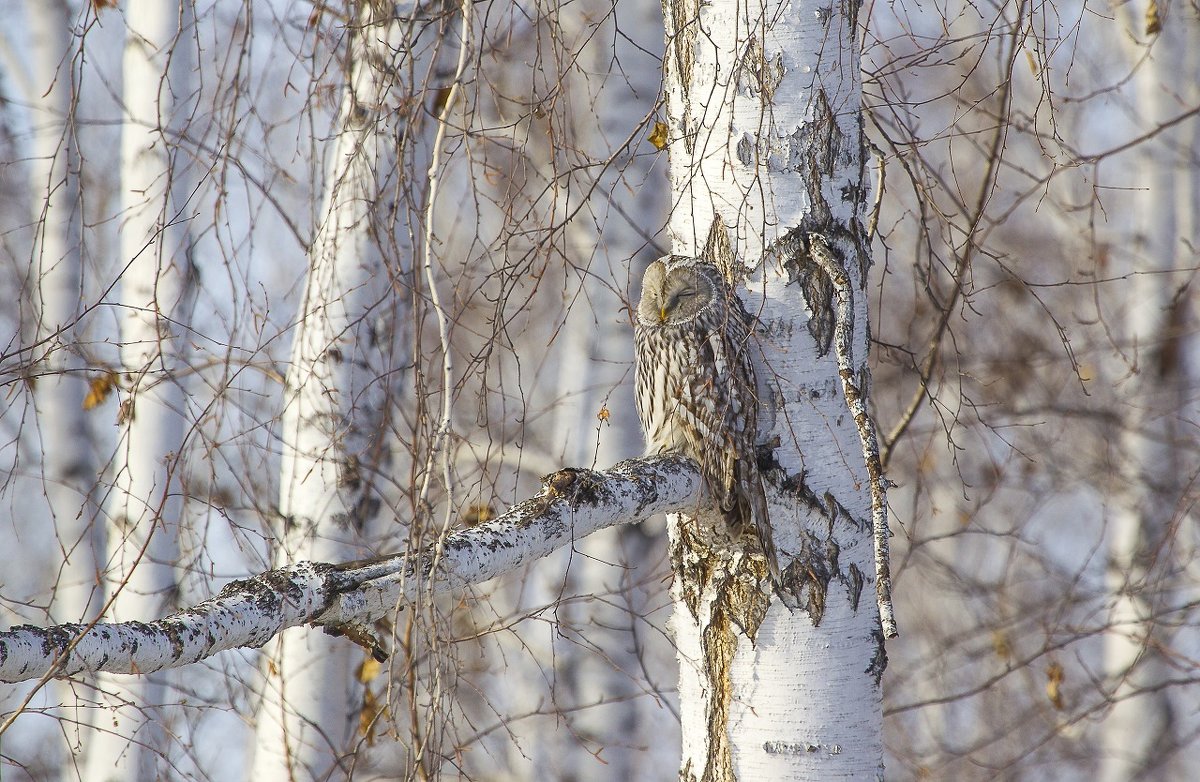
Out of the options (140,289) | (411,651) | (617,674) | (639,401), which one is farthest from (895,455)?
(411,651)

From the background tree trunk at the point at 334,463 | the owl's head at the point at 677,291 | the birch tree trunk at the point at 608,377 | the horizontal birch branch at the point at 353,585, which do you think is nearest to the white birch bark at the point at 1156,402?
the birch tree trunk at the point at 608,377

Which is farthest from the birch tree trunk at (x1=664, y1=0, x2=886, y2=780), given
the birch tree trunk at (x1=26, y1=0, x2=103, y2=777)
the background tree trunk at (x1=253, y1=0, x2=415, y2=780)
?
the birch tree trunk at (x1=26, y1=0, x2=103, y2=777)

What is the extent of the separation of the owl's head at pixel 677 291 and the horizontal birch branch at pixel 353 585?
0.45 metres

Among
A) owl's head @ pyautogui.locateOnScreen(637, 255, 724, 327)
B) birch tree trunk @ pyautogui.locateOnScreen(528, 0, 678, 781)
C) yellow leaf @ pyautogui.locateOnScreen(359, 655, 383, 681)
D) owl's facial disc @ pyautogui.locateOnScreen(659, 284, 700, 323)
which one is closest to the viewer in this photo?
owl's head @ pyautogui.locateOnScreen(637, 255, 724, 327)

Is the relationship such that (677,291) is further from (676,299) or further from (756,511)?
(756,511)

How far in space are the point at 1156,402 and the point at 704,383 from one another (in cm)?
339

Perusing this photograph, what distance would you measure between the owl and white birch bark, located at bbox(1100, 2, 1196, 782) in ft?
8.94

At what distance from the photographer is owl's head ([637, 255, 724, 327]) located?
7.72 feet

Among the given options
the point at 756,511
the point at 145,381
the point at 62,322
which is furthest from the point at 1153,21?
the point at 62,322

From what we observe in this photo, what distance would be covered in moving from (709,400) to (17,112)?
342cm

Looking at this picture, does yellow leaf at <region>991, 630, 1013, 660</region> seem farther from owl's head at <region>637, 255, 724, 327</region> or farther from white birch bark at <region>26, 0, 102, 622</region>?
white birch bark at <region>26, 0, 102, 622</region>

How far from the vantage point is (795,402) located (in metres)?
2.12

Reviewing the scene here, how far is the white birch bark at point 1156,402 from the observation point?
4.69 meters

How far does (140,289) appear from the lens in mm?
3189
